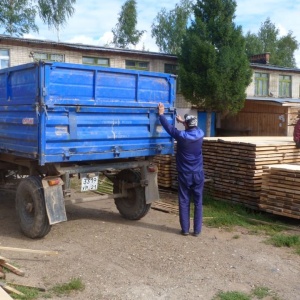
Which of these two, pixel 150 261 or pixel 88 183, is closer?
pixel 150 261

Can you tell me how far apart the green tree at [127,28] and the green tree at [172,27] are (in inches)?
118

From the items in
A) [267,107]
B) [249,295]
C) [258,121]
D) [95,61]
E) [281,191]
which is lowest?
[249,295]

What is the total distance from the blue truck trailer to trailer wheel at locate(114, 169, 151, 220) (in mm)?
171

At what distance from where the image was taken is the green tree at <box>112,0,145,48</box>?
39781mm

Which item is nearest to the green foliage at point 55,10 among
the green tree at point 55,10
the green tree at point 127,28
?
the green tree at point 55,10

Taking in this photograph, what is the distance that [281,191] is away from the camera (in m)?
7.53

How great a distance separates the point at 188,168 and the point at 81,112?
1.84 metres

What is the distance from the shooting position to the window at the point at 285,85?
97.2ft

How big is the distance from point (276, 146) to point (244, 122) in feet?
55.4

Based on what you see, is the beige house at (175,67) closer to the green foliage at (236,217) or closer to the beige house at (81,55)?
the beige house at (81,55)

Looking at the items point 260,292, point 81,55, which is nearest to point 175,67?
point 81,55

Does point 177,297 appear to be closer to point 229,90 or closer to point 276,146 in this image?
point 276,146

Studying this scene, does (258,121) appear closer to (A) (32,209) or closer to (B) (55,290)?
(A) (32,209)

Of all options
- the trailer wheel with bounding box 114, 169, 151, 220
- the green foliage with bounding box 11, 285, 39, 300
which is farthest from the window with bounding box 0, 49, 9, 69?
the green foliage with bounding box 11, 285, 39, 300
